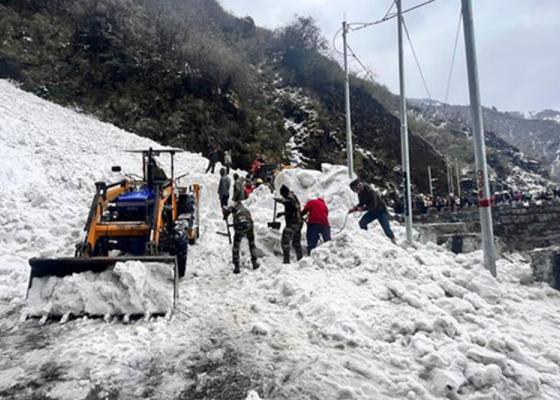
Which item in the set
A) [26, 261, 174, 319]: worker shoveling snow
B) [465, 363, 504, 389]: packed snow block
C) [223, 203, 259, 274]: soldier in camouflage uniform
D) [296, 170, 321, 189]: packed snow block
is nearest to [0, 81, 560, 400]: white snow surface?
[465, 363, 504, 389]: packed snow block

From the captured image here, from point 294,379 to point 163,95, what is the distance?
1095 inches

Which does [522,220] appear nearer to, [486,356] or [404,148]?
[404,148]

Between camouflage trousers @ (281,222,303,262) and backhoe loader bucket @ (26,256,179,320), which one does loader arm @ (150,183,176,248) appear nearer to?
backhoe loader bucket @ (26,256,179,320)

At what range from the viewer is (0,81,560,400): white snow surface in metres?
3.42

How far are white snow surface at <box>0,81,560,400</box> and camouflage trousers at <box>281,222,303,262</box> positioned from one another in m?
0.38

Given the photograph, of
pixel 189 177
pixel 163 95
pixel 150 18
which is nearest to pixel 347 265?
pixel 189 177

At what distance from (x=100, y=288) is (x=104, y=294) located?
112mm

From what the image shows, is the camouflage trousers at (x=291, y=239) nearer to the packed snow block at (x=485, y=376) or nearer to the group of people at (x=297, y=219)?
→ the group of people at (x=297, y=219)

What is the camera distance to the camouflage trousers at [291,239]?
8.01 meters

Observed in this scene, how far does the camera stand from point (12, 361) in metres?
3.87

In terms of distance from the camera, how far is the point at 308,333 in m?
4.56

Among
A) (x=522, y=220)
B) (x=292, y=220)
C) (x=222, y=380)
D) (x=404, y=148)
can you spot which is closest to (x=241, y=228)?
(x=292, y=220)

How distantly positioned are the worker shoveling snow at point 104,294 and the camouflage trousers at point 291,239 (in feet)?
10.9

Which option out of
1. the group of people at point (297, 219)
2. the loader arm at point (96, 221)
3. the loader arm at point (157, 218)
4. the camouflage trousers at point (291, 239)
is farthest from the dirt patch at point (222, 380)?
the camouflage trousers at point (291, 239)
